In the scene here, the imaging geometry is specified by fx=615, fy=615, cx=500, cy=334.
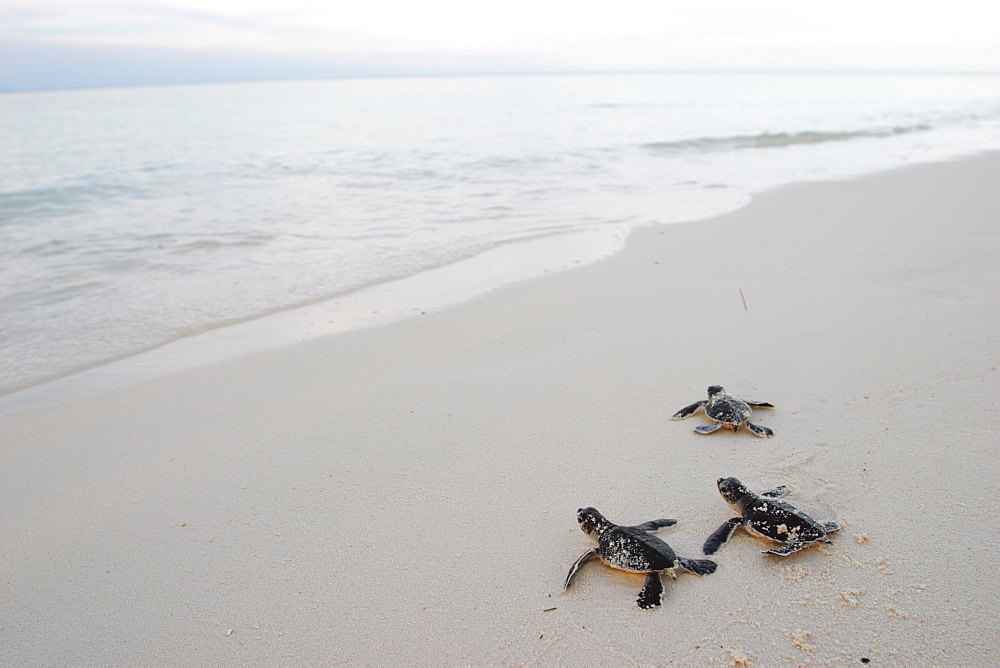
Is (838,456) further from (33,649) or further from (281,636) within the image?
(33,649)

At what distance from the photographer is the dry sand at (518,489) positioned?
72.2 inches

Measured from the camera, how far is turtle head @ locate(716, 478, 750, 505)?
7.19 feet

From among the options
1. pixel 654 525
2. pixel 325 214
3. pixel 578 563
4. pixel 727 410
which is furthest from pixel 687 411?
pixel 325 214

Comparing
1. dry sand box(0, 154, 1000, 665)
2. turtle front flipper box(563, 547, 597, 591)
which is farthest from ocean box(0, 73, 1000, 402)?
turtle front flipper box(563, 547, 597, 591)

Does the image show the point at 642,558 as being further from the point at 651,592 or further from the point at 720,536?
the point at 720,536

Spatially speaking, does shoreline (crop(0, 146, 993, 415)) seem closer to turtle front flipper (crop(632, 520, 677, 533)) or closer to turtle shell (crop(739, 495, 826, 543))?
turtle front flipper (crop(632, 520, 677, 533))

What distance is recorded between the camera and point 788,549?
2.02m

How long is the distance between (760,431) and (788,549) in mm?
798

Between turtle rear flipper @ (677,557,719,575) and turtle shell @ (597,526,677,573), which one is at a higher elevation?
turtle shell @ (597,526,677,573)

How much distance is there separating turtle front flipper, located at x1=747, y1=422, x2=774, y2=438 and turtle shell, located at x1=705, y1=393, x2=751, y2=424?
0.04 metres

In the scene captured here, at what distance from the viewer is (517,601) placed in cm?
194

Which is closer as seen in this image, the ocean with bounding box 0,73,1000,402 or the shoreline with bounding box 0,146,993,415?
the shoreline with bounding box 0,146,993,415

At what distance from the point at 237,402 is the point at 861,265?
16.0 ft

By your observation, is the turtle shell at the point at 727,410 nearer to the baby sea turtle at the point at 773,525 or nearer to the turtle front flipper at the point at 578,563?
the baby sea turtle at the point at 773,525
